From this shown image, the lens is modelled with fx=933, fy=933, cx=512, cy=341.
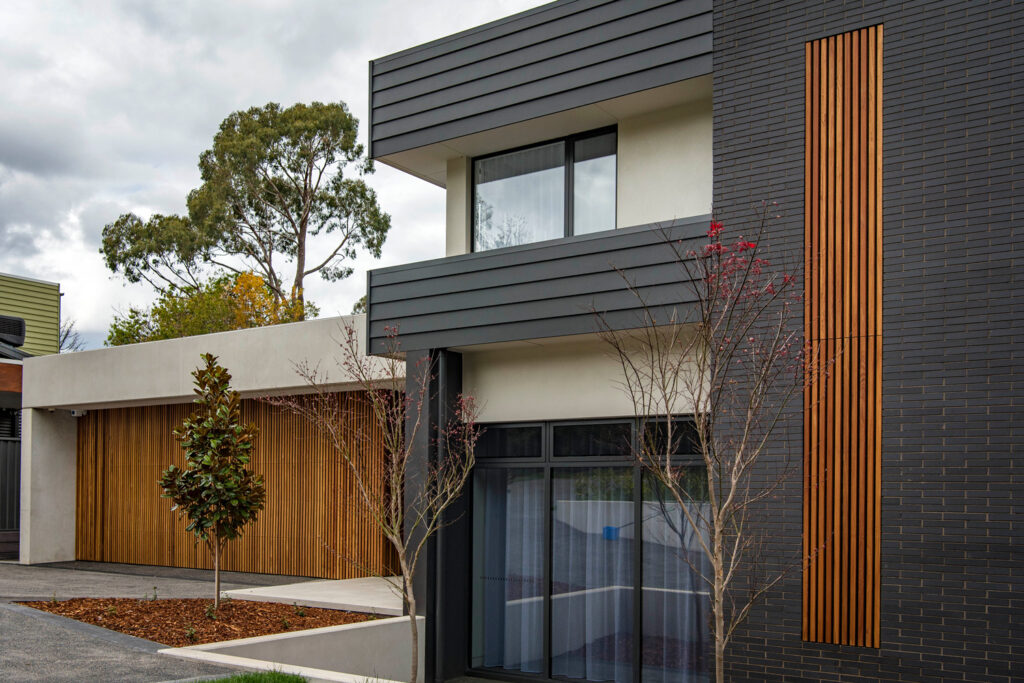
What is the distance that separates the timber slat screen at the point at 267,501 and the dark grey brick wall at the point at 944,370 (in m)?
7.14

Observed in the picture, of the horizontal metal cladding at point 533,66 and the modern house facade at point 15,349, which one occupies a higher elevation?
the horizontal metal cladding at point 533,66

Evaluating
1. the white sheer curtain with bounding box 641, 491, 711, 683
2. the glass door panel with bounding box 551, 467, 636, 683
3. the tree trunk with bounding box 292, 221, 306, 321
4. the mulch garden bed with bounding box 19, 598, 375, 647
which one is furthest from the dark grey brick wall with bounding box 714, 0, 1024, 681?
the tree trunk with bounding box 292, 221, 306, 321

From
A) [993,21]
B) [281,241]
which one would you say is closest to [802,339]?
[993,21]

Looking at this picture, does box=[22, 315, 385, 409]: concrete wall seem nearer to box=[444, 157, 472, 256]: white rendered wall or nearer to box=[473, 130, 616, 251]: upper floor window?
box=[444, 157, 472, 256]: white rendered wall

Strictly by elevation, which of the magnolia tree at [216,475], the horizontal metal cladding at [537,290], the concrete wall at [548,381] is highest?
the horizontal metal cladding at [537,290]

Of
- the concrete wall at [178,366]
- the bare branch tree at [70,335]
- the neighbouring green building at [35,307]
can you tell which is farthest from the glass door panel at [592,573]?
Answer: the bare branch tree at [70,335]

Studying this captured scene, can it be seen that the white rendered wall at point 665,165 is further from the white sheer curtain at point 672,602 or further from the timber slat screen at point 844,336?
the white sheer curtain at point 672,602

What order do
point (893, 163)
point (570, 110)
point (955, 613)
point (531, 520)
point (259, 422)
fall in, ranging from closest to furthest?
point (955, 613)
point (893, 163)
point (570, 110)
point (531, 520)
point (259, 422)

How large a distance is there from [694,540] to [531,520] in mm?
2252

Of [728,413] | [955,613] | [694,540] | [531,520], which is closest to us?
[955,613]

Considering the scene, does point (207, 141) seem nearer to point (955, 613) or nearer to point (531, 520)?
point (531, 520)

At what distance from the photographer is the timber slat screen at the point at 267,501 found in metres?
15.4

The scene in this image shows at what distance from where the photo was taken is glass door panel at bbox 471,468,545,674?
11.3 metres

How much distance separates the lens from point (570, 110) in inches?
421
